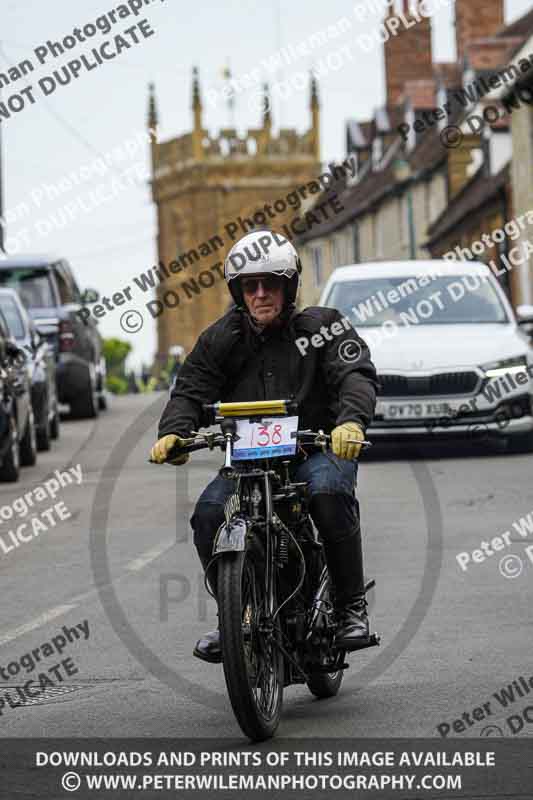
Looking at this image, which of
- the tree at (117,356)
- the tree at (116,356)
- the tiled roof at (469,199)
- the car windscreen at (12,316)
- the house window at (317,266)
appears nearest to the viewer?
the car windscreen at (12,316)

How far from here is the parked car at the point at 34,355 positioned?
21.5 metres

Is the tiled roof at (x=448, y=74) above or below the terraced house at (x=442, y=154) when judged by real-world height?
above

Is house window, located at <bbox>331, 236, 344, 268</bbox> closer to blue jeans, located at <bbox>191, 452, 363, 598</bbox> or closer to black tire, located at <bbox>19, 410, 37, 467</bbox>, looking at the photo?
black tire, located at <bbox>19, 410, 37, 467</bbox>

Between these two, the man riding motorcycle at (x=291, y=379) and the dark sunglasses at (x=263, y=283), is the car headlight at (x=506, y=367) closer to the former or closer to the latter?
the man riding motorcycle at (x=291, y=379)

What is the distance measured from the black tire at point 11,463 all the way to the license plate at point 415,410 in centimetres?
364

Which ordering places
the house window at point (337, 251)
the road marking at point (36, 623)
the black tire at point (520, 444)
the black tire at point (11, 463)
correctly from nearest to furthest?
the road marking at point (36, 623) → the black tire at point (11, 463) → the black tire at point (520, 444) → the house window at point (337, 251)

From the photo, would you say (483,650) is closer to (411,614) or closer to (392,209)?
(411,614)

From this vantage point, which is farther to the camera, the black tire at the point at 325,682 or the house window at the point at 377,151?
the house window at the point at 377,151

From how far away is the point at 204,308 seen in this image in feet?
368

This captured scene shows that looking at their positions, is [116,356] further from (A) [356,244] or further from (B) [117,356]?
(A) [356,244]

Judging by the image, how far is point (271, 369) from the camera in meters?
6.54

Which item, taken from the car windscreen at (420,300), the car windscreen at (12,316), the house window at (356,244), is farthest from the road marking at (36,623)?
the house window at (356,244)

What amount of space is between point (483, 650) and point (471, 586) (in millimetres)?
2083

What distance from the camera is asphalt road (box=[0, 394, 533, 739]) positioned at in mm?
6492
